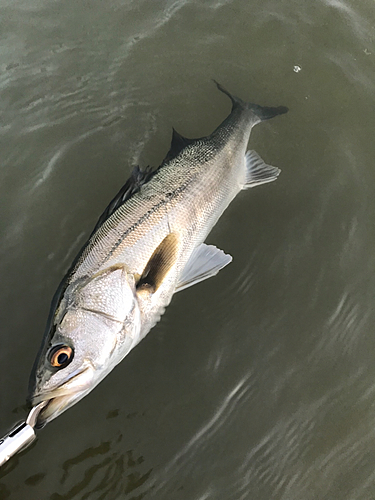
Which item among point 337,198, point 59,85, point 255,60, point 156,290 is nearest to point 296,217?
point 337,198

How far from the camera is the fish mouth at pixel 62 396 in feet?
7.35


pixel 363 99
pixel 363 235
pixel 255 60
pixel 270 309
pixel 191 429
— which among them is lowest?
pixel 191 429

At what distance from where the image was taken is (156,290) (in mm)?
2756

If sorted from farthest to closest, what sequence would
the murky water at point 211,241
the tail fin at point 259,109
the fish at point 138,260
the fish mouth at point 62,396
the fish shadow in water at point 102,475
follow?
1. the tail fin at point 259,109
2. the murky water at point 211,241
3. the fish shadow in water at point 102,475
4. the fish at point 138,260
5. the fish mouth at point 62,396

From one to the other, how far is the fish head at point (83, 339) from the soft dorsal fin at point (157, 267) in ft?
0.33

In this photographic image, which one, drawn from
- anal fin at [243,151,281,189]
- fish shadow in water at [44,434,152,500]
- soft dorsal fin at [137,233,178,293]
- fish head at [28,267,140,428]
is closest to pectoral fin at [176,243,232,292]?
soft dorsal fin at [137,233,178,293]

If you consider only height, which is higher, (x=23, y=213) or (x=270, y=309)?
(x=23, y=213)

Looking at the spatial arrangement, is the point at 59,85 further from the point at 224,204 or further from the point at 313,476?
the point at 313,476

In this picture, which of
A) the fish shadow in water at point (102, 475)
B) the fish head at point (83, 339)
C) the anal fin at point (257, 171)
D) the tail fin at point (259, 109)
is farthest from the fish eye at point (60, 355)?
the tail fin at point (259, 109)

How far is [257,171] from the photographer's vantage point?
3486 mm

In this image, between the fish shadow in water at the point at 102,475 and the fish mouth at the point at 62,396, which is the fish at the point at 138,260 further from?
the fish shadow in water at the point at 102,475

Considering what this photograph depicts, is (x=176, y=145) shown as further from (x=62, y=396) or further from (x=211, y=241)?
(x=62, y=396)

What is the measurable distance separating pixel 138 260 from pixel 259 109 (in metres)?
1.94

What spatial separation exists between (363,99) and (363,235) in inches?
60.5
